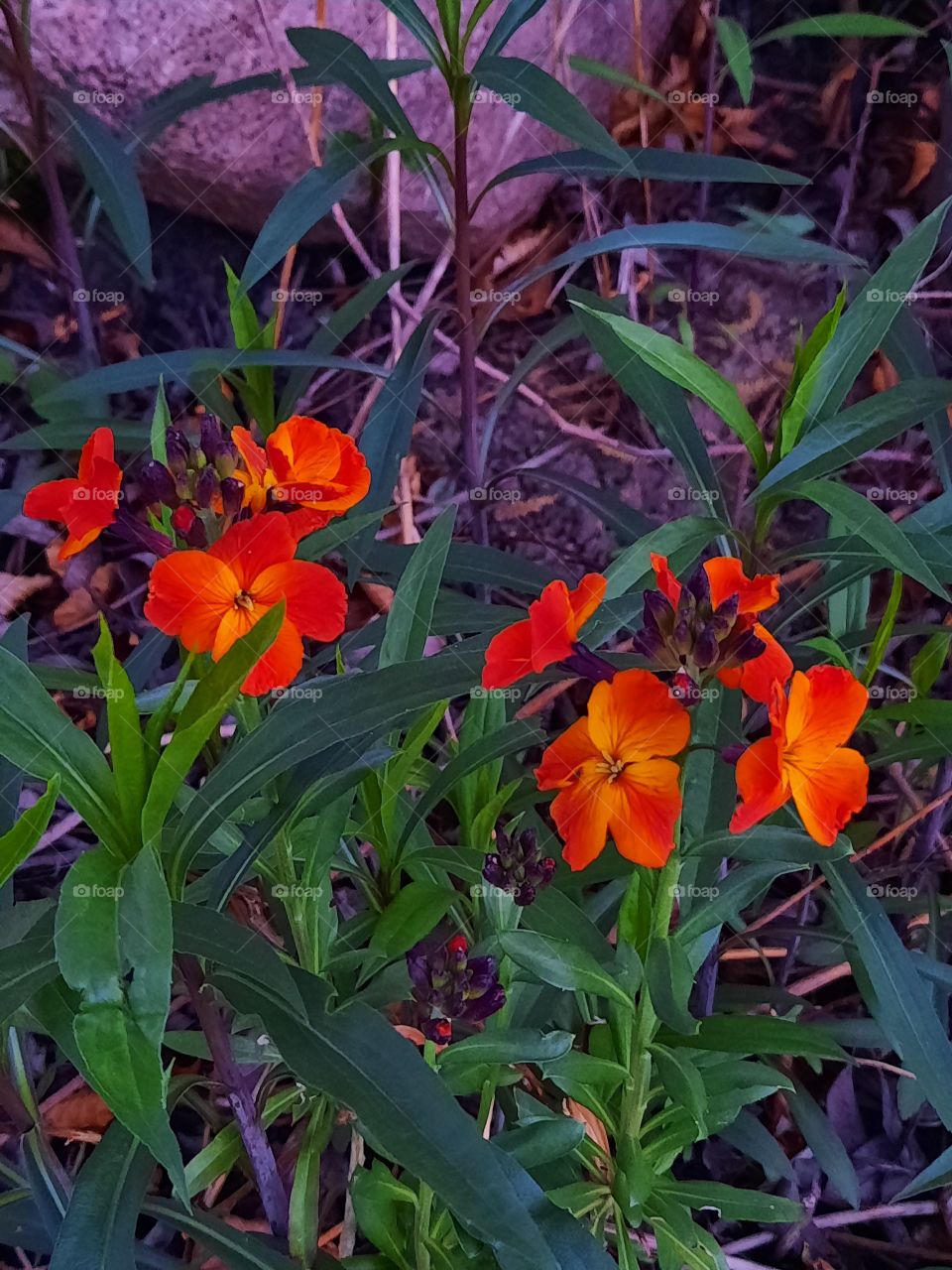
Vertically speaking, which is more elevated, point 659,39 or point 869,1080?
point 659,39

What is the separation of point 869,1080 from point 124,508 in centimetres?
118

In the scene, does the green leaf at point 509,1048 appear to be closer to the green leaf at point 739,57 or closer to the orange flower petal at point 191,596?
the orange flower petal at point 191,596

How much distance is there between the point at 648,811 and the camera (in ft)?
2.03

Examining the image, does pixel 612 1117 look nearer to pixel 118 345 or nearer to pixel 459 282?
pixel 459 282

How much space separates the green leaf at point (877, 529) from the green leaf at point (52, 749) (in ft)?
2.06

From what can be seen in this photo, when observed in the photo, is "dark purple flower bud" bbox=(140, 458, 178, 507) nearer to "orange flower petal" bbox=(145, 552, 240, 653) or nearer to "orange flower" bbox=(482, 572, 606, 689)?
"orange flower petal" bbox=(145, 552, 240, 653)

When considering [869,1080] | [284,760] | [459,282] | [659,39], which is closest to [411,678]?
[284,760]

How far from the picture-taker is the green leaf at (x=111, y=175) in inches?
51.5

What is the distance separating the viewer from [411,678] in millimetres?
674

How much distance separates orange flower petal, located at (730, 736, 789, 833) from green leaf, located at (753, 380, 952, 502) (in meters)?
0.36

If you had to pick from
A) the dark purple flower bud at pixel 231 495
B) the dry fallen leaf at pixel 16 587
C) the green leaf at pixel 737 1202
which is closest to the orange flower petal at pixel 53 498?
the dark purple flower bud at pixel 231 495

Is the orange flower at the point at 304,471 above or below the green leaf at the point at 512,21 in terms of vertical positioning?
below

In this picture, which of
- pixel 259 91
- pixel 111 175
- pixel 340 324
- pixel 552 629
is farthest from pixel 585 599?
pixel 259 91

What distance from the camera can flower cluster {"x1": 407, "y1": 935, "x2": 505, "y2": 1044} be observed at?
737mm
